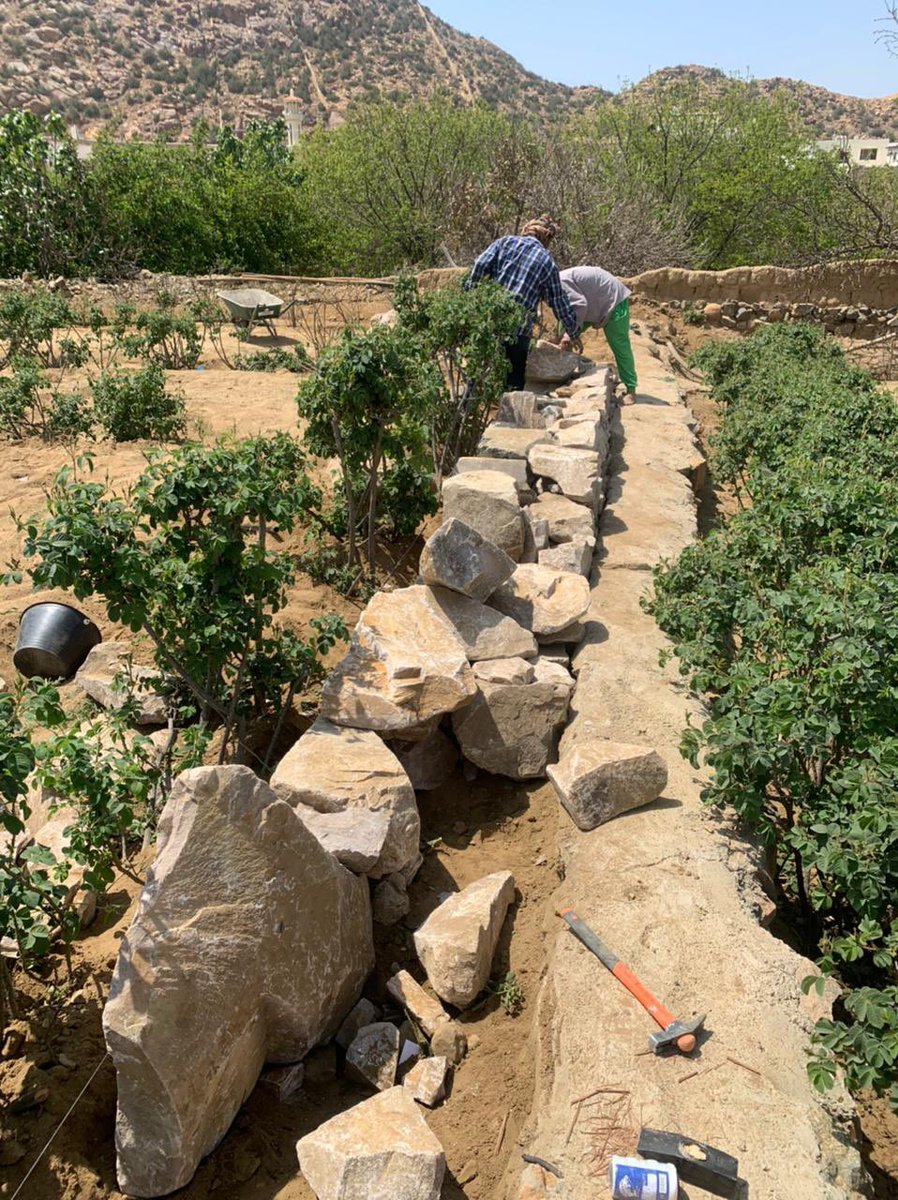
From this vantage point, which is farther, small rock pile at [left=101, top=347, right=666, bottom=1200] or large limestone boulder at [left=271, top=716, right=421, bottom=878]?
large limestone boulder at [left=271, top=716, right=421, bottom=878]

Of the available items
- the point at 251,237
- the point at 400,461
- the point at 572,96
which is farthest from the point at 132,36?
the point at 400,461

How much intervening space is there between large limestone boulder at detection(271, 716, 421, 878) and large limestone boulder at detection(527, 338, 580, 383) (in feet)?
17.9

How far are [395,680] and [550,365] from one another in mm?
5241

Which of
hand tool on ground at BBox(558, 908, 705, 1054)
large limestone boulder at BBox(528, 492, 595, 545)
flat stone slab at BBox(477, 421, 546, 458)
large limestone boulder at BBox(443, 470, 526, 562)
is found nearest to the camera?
hand tool on ground at BBox(558, 908, 705, 1054)

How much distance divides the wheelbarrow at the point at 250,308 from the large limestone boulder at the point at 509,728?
9.81 metres

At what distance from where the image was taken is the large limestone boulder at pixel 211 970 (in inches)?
82.1

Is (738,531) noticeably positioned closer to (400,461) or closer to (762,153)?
(400,461)

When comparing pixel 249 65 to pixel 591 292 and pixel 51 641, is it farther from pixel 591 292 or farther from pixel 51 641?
pixel 51 641

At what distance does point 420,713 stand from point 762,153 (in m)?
20.6

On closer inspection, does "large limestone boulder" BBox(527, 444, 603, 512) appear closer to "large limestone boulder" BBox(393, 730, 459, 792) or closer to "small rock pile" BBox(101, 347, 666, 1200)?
"small rock pile" BBox(101, 347, 666, 1200)

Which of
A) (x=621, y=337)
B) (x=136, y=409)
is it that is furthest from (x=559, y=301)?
(x=136, y=409)

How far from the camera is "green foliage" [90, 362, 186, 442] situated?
24.1 feet

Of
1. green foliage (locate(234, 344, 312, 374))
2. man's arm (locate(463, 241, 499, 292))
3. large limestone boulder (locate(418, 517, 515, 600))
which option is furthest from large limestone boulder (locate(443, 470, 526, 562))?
green foliage (locate(234, 344, 312, 374))

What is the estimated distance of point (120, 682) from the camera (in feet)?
11.9
